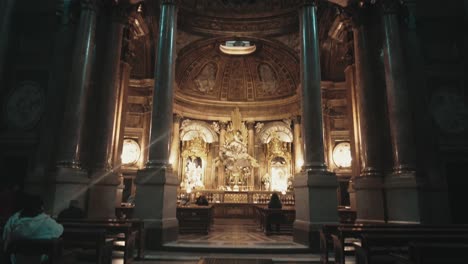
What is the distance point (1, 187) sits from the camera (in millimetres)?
10406

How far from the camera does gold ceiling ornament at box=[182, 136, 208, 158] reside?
72.5ft

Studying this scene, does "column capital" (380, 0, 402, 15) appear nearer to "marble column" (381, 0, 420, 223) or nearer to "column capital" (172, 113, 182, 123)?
"marble column" (381, 0, 420, 223)

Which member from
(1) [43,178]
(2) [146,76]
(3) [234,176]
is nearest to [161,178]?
(1) [43,178]

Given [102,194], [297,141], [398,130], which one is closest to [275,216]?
[398,130]

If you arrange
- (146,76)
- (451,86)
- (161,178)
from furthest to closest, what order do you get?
(146,76) → (451,86) → (161,178)

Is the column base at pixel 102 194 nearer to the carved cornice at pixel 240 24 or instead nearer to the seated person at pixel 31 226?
the seated person at pixel 31 226

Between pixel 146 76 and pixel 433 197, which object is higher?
pixel 146 76

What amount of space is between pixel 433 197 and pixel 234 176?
13.6 metres

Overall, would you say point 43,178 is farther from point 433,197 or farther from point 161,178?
point 433,197

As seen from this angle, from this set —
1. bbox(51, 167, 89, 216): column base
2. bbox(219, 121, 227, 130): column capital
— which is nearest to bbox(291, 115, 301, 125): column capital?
bbox(219, 121, 227, 130): column capital

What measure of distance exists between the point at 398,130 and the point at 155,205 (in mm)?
7619

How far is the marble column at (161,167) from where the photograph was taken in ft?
27.6

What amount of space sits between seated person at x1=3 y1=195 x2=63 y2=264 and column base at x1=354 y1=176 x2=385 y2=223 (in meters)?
8.88

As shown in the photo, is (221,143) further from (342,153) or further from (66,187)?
(66,187)
